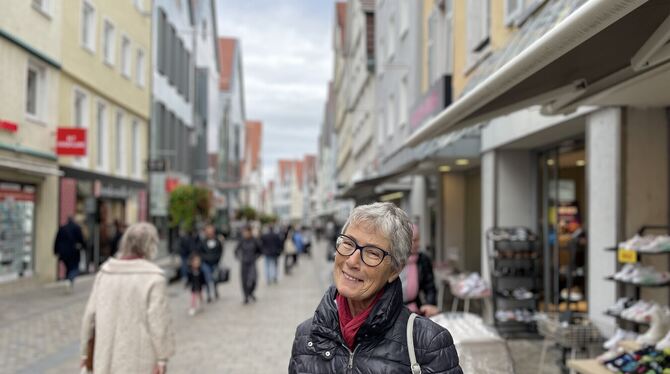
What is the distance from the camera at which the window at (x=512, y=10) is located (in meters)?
9.76

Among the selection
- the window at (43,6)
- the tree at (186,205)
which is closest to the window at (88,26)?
the window at (43,6)

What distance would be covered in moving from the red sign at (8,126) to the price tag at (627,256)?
40.8 feet

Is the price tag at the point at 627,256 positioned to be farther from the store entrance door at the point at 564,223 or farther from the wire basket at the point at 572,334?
the store entrance door at the point at 564,223

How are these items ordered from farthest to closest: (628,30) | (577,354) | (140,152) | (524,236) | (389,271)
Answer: (140,152) < (524,236) < (577,354) < (628,30) < (389,271)

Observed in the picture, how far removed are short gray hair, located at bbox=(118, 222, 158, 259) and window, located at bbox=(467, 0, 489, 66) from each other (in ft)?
27.0

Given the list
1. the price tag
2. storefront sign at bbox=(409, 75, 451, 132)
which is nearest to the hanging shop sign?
storefront sign at bbox=(409, 75, 451, 132)

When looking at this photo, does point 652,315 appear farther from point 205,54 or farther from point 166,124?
point 205,54

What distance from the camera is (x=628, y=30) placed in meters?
3.57

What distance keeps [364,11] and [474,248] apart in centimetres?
1977

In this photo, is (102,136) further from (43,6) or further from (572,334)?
(572,334)

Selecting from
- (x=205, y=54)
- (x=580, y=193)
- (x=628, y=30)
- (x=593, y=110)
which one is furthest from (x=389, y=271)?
(x=205, y=54)

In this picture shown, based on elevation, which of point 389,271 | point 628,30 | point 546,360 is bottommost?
point 546,360

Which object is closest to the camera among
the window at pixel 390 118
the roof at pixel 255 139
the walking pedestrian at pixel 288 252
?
the walking pedestrian at pixel 288 252

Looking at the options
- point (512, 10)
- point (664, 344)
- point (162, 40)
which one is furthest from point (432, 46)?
point (162, 40)
